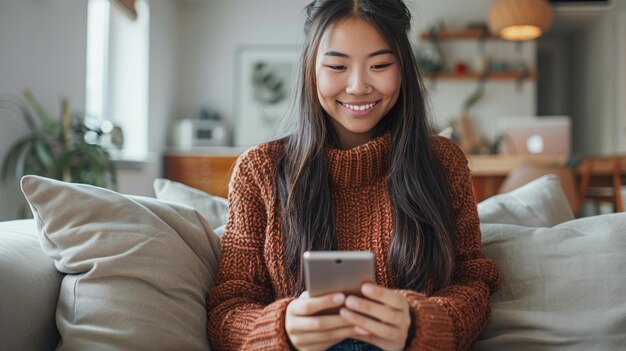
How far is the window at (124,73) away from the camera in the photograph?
485 centimetres

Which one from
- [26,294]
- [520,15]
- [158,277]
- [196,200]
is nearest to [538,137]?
[520,15]

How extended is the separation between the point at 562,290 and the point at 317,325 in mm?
582

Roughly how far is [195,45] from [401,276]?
565cm

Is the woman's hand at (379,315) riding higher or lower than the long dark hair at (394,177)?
lower

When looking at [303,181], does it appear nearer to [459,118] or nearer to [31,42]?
[31,42]

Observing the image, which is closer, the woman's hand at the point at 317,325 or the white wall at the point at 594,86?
the woman's hand at the point at 317,325

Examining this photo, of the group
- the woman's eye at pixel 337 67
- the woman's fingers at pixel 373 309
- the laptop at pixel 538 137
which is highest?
the woman's eye at pixel 337 67

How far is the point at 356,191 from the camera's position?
1.36m

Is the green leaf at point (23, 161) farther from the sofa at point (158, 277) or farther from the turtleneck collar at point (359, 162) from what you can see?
the turtleneck collar at point (359, 162)

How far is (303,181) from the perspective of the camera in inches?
51.6

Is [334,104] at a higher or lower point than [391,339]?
higher

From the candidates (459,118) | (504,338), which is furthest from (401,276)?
(459,118)

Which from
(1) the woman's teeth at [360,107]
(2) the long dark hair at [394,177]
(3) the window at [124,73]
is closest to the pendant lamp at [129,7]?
(3) the window at [124,73]

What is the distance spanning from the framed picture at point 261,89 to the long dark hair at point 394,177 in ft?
16.4
